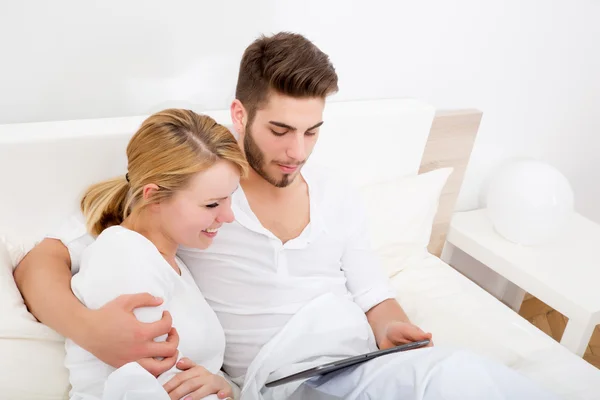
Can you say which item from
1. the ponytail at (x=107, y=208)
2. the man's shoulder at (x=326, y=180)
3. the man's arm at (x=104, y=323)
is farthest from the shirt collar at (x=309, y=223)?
the man's arm at (x=104, y=323)

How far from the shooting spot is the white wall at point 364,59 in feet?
3.88


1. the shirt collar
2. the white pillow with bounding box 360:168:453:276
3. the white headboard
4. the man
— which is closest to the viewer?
the man

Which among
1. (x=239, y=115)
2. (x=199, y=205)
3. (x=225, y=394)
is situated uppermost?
(x=239, y=115)

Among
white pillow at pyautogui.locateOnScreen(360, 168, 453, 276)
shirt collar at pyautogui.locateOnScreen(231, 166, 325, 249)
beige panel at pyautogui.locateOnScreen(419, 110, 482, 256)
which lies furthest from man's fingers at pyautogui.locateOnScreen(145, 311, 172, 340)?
beige panel at pyautogui.locateOnScreen(419, 110, 482, 256)

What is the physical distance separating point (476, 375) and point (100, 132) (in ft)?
2.93

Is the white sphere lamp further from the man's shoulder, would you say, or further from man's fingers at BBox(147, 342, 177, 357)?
man's fingers at BBox(147, 342, 177, 357)

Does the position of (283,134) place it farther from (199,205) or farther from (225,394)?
(225,394)

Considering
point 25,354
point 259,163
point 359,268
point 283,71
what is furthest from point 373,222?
point 25,354

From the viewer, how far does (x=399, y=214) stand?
1641 millimetres

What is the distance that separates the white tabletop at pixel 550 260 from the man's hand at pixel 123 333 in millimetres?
1260

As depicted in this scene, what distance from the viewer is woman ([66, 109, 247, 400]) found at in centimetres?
A: 91

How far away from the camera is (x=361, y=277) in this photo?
1.39 meters

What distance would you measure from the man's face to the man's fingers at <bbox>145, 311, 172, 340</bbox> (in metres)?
0.42

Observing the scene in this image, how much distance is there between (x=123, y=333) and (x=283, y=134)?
20.1 inches
